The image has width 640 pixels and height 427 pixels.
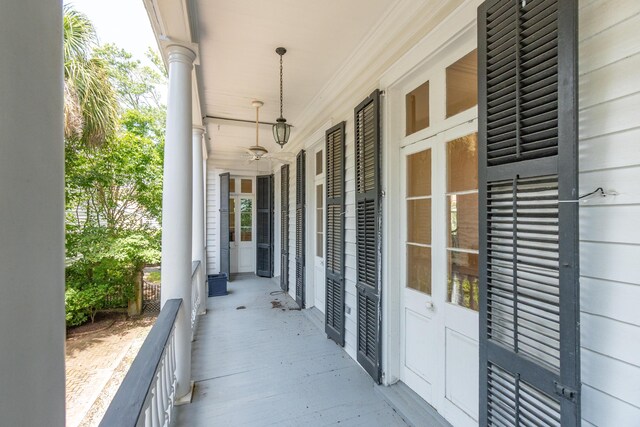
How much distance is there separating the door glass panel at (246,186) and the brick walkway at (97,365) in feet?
11.8

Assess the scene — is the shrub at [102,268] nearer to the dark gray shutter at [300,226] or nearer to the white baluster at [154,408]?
the dark gray shutter at [300,226]

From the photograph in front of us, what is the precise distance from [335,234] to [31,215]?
321 cm

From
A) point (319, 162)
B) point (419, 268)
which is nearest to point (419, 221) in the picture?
point (419, 268)

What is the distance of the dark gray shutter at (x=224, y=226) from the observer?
7.01 meters

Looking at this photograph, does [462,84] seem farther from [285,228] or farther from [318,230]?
[285,228]

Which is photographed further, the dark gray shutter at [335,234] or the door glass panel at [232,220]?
the door glass panel at [232,220]

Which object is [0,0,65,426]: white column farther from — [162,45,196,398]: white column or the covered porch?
the covered porch

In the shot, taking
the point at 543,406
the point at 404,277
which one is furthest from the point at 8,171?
the point at 404,277

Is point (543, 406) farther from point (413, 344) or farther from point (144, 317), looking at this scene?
point (144, 317)

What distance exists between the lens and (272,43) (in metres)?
2.63

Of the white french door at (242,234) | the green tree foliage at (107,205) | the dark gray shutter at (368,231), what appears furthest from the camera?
the white french door at (242,234)

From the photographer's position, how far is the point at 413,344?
238cm

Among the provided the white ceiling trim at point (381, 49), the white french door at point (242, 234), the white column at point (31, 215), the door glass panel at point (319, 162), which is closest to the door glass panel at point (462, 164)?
the white ceiling trim at point (381, 49)

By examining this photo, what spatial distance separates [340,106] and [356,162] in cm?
89
